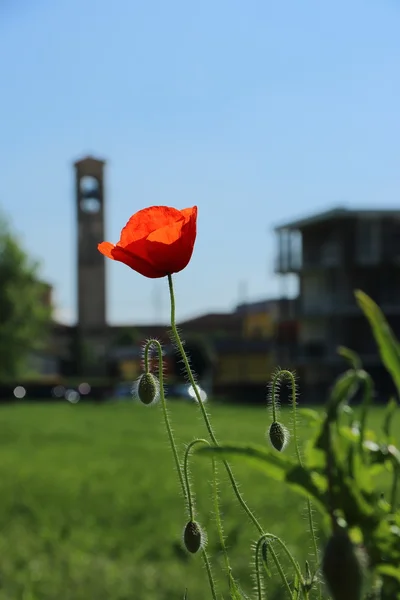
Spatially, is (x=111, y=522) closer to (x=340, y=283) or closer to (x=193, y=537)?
(x=193, y=537)

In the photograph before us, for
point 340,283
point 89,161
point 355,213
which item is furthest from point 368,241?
point 89,161

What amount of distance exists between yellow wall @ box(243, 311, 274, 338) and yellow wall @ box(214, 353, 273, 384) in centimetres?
341

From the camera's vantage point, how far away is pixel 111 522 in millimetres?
6957

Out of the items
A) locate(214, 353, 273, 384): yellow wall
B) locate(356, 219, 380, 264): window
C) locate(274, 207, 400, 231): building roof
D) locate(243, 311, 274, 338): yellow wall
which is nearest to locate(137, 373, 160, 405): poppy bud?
locate(356, 219, 380, 264): window

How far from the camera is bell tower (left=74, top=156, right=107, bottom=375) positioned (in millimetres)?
44688

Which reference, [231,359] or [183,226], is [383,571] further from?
[231,359]

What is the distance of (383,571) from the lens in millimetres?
372

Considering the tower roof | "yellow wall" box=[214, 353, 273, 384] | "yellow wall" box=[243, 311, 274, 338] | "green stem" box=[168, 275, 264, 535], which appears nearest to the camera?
"green stem" box=[168, 275, 264, 535]

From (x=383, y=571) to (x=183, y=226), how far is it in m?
0.35

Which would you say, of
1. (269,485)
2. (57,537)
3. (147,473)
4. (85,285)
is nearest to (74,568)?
(57,537)

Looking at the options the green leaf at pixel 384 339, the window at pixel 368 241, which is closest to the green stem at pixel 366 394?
the green leaf at pixel 384 339

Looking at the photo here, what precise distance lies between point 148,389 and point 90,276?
44.6m

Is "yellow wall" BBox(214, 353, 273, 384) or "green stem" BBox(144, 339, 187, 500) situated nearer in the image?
"green stem" BBox(144, 339, 187, 500)

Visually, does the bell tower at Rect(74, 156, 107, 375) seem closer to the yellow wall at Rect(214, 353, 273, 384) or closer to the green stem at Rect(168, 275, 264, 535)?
the yellow wall at Rect(214, 353, 273, 384)
